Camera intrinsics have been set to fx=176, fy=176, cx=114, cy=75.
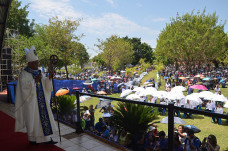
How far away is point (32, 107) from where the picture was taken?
339cm

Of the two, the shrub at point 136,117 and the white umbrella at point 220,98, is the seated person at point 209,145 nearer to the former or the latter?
the shrub at point 136,117

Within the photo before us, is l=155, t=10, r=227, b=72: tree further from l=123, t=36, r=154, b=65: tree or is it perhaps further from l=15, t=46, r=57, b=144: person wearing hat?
l=123, t=36, r=154, b=65: tree

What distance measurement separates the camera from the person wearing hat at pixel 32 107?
11.1 ft

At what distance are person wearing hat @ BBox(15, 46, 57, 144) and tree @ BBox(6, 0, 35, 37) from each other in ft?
104

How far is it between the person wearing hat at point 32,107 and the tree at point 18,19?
3167cm

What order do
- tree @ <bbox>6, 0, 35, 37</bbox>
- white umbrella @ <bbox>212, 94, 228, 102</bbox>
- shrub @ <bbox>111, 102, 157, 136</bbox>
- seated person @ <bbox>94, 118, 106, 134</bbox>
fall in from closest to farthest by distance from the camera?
shrub @ <bbox>111, 102, 157, 136</bbox> → seated person @ <bbox>94, 118, 106, 134</bbox> → white umbrella @ <bbox>212, 94, 228, 102</bbox> → tree @ <bbox>6, 0, 35, 37</bbox>

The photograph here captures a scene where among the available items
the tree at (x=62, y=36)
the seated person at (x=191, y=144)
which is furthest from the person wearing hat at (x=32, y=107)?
the tree at (x=62, y=36)

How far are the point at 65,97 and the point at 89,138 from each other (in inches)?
86.1

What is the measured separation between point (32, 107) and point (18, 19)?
33.4 metres

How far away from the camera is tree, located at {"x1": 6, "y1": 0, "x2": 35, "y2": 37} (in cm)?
2980

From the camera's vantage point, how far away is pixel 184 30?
101 ft

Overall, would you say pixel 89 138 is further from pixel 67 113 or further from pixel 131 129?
Result: pixel 67 113

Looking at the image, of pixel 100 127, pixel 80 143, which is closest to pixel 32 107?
pixel 80 143

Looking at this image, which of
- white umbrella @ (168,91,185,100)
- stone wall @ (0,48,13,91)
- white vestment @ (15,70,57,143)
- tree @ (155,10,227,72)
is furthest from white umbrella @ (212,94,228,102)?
tree @ (155,10,227,72)
